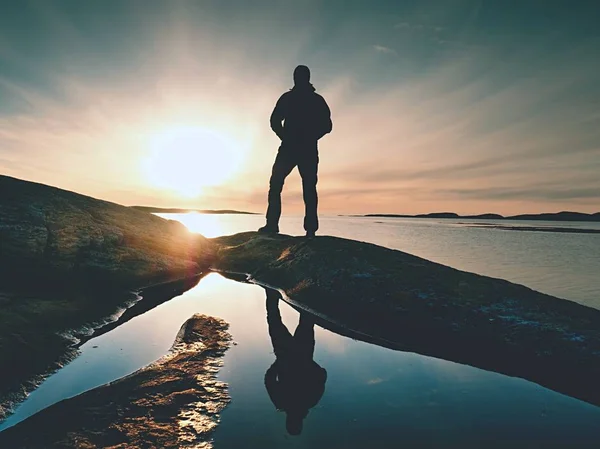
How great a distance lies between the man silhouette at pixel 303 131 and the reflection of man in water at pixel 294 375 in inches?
229

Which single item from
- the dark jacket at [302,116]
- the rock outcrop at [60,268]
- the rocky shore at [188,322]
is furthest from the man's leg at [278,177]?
the rock outcrop at [60,268]

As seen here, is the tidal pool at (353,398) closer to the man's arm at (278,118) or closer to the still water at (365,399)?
the still water at (365,399)

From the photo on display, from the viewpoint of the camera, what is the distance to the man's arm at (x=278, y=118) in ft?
36.4

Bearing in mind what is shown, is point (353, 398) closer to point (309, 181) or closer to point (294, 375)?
point (294, 375)

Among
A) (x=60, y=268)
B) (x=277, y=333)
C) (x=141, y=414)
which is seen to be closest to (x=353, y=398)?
(x=141, y=414)

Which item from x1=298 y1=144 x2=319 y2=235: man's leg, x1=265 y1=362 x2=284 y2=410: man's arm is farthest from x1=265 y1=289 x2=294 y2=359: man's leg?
x1=298 y1=144 x2=319 y2=235: man's leg

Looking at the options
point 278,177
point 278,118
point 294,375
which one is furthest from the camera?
point 278,177

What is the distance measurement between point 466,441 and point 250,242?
9450 millimetres

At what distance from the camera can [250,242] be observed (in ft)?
37.7

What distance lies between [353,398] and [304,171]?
8769mm

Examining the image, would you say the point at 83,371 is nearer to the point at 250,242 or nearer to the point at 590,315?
the point at 590,315

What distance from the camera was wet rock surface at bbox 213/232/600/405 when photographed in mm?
3921

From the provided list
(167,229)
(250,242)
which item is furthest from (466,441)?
(167,229)

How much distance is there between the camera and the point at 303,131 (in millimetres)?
11016
